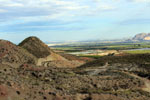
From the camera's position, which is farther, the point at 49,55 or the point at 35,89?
the point at 49,55

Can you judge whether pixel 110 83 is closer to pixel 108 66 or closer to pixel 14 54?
pixel 108 66

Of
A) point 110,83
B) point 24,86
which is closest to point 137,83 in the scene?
point 110,83

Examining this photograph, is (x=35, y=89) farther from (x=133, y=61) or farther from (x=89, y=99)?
(x=133, y=61)

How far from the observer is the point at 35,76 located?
2011cm

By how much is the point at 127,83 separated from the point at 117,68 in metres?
8.56

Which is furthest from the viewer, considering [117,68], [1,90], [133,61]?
[133,61]

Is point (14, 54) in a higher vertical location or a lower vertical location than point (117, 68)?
higher

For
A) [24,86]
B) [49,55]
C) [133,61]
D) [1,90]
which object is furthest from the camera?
[49,55]

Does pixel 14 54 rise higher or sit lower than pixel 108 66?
higher

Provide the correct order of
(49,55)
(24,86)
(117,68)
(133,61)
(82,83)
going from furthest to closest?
1. (49,55)
2. (133,61)
3. (117,68)
4. (82,83)
5. (24,86)

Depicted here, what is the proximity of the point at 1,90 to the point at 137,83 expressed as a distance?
1415 cm

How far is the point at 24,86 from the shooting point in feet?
47.9

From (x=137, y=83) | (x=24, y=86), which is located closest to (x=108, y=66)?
(x=137, y=83)

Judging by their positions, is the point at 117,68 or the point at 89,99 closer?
the point at 89,99
